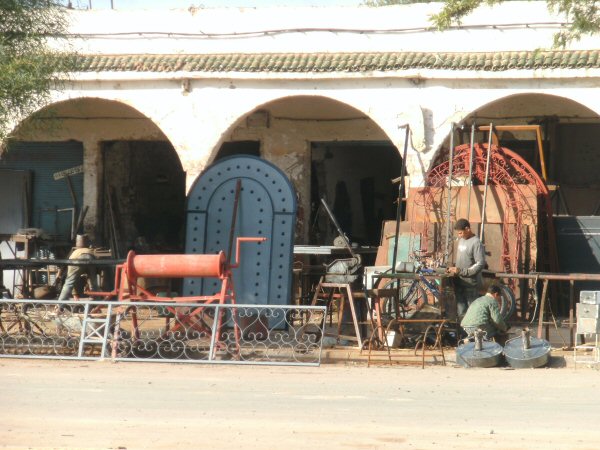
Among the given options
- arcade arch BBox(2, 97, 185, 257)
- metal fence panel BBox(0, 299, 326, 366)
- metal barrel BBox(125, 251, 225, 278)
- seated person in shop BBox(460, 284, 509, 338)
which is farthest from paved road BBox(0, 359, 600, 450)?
arcade arch BBox(2, 97, 185, 257)

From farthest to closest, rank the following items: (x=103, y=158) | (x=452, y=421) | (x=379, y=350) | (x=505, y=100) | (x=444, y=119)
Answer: (x=103, y=158) < (x=505, y=100) < (x=444, y=119) < (x=379, y=350) < (x=452, y=421)

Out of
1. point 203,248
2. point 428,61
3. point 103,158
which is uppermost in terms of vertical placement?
point 428,61

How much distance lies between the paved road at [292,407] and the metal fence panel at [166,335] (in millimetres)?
389

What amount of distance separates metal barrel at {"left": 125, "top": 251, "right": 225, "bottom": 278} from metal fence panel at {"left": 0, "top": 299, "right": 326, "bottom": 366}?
0.39 metres

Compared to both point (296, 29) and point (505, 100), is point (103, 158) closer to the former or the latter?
point (296, 29)

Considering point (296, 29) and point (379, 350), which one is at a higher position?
point (296, 29)

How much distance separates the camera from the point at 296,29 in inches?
821

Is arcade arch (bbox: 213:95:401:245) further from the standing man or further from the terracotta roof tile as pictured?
the standing man

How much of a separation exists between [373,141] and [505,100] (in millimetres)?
2408

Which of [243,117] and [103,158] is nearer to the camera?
[243,117]

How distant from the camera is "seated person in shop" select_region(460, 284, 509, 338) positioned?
15.0 meters

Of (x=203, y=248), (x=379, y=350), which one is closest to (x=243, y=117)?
(x=203, y=248)

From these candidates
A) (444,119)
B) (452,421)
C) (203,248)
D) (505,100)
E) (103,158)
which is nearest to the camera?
(452,421)

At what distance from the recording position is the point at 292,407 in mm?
10984
